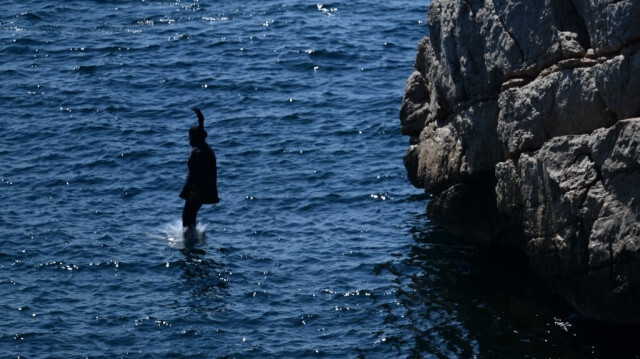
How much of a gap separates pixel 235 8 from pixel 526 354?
32.0 m

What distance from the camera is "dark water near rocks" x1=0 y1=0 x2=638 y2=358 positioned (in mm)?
23188

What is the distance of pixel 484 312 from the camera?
23.9 meters

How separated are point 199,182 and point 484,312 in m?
8.40

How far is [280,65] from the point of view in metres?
43.5

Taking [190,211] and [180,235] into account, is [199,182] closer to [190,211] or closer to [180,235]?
[190,211]

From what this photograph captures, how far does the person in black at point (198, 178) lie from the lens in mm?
28266

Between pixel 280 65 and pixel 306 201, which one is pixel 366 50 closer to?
pixel 280 65

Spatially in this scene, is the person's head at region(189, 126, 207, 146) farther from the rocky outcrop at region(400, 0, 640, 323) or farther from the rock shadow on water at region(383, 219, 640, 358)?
the rocky outcrop at region(400, 0, 640, 323)

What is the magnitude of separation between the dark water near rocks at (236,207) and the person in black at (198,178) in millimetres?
829

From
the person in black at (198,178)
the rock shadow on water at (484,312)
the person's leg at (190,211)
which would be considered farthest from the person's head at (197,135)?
the rock shadow on water at (484,312)

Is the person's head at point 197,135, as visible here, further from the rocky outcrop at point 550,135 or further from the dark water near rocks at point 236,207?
the rocky outcrop at point 550,135

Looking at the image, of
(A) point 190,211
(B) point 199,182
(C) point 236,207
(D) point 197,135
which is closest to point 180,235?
(A) point 190,211

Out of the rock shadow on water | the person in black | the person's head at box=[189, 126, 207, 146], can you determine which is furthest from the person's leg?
the rock shadow on water

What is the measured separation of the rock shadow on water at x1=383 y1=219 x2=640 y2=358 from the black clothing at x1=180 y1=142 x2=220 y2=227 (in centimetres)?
501
